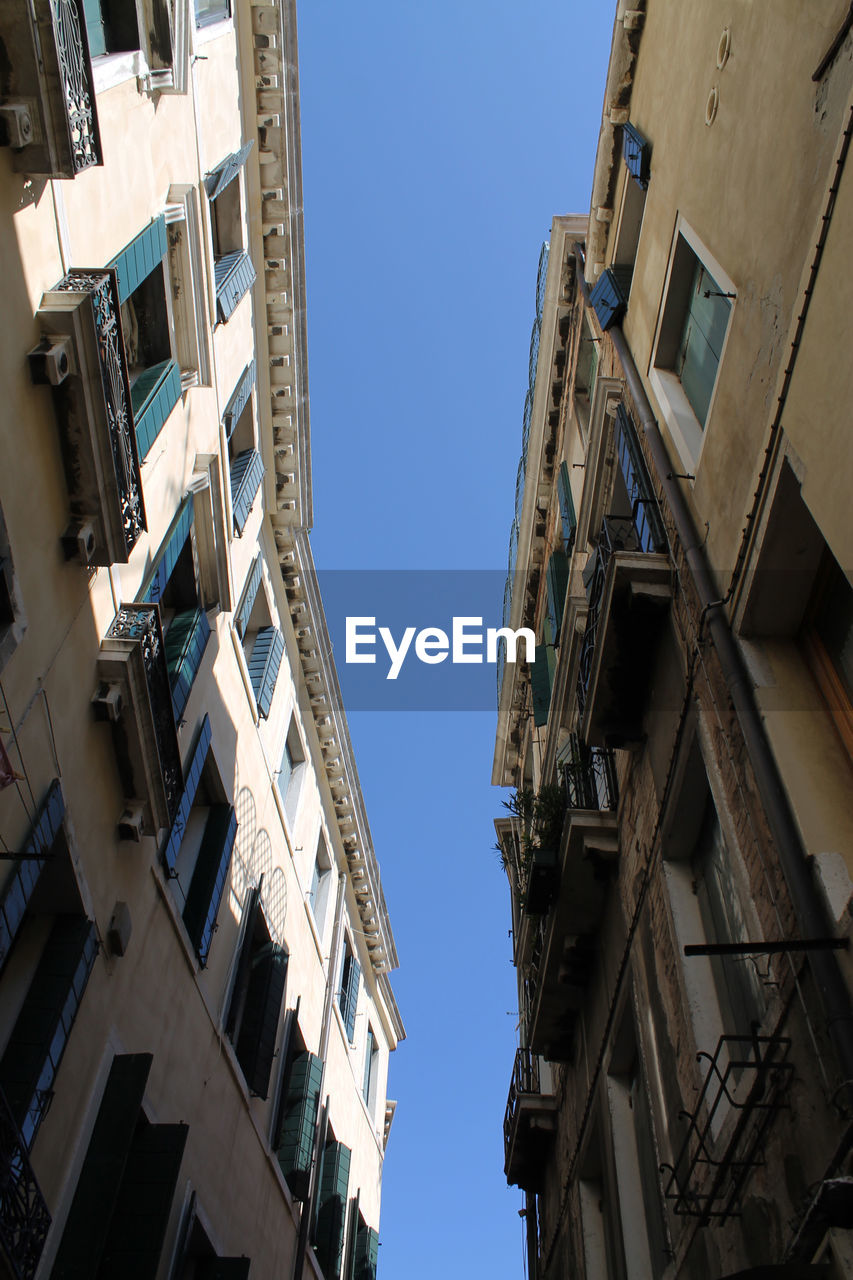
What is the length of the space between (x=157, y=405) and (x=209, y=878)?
4.67 meters

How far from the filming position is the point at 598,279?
1056cm

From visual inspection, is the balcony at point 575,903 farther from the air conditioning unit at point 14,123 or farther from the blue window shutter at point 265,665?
the air conditioning unit at point 14,123

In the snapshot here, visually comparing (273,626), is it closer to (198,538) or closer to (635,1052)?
(198,538)

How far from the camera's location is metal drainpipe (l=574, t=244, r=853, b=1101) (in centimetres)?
364

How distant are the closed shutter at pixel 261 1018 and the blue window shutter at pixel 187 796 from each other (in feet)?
7.90

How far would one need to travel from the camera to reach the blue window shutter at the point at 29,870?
5.52 meters

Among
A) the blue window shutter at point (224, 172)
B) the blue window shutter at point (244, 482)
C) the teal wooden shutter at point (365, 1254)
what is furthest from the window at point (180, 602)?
the teal wooden shutter at point (365, 1254)

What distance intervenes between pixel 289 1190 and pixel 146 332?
10384 mm

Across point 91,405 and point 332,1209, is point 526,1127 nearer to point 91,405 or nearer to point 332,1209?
point 332,1209

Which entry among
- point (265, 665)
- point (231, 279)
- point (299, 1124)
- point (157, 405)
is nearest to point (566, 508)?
point (265, 665)

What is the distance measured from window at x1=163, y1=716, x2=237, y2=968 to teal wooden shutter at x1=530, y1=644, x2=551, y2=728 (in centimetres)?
453

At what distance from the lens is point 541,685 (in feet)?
42.9

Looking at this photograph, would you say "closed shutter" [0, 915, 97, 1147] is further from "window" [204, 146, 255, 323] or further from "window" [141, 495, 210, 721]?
"window" [204, 146, 255, 323]

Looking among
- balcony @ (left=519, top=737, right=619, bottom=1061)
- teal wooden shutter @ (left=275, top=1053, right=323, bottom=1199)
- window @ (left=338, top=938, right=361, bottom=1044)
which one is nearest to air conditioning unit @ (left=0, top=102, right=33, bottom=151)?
balcony @ (left=519, top=737, right=619, bottom=1061)
